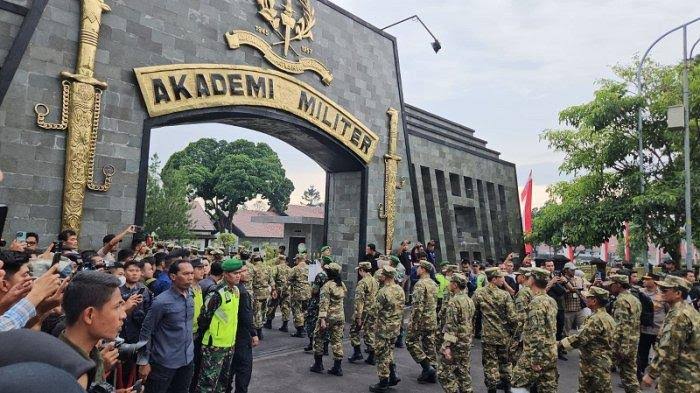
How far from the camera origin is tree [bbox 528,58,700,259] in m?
15.6

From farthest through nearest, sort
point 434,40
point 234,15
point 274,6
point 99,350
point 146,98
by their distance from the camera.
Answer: point 434,40 → point 274,6 → point 234,15 → point 146,98 → point 99,350

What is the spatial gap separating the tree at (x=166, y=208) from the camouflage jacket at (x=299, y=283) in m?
22.5

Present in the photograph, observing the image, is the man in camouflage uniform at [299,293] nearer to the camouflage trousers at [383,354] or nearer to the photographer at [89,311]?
the camouflage trousers at [383,354]

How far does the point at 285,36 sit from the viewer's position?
11555mm

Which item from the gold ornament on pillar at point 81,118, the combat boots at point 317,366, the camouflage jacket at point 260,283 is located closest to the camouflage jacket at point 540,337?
the combat boots at point 317,366

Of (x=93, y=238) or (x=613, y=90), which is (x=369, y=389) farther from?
(x=613, y=90)

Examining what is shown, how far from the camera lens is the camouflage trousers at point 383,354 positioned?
22.5 feet

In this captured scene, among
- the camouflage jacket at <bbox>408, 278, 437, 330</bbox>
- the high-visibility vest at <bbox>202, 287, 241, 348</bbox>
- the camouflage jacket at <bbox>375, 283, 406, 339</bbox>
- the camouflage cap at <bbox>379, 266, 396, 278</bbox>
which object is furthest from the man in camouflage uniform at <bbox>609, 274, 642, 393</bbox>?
the high-visibility vest at <bbox>202, 287, 241, 348</bbox>

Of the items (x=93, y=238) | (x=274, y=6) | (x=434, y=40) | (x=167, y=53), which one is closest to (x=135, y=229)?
(x=93, y=238)

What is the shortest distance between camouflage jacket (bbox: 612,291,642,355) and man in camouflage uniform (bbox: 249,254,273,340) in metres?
6.91

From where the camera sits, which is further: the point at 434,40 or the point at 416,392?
the point at 434,40

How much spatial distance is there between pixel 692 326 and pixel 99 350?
5937 mm

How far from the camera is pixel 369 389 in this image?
6.98m

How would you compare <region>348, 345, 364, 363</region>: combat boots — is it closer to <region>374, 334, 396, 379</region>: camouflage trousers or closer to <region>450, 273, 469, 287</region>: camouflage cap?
<region>374, 334, 396, 379</region>: camouflage trousers
